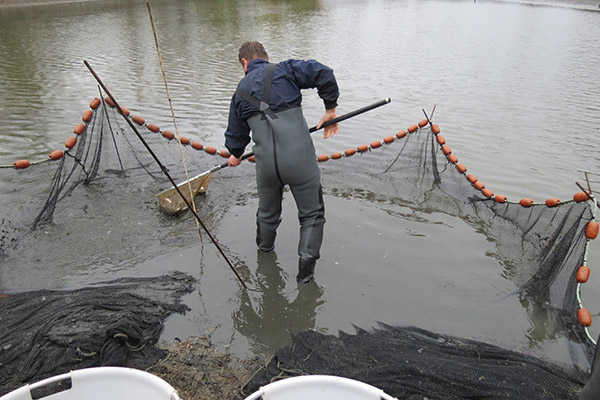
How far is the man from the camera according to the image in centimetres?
349

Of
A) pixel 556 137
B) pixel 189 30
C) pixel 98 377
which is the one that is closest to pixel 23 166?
pixel 98 377

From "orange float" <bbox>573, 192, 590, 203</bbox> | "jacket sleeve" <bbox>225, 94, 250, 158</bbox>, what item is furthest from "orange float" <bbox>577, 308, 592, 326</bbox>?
"jacket sleeve" <bbox>225, 94, 250, 158</bbox>

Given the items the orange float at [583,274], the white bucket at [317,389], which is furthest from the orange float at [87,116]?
the orange float at [583,274]

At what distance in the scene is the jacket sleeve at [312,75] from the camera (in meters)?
3.50

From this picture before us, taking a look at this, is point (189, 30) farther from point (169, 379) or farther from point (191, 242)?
point (169, 379)

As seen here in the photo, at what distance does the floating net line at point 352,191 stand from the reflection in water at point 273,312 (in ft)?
4.36

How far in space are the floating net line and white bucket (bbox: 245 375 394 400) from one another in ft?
6.98

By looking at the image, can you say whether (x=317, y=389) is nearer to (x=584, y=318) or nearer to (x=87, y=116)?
(x=584, y=318)

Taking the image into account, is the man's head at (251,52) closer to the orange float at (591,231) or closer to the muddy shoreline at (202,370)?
the muddy shoreline at (202,370)

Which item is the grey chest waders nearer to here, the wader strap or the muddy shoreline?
the wader strap

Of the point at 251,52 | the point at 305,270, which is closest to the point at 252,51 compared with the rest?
the point at 251,52

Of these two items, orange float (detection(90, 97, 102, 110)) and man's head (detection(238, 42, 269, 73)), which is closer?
man's head (detection(238, 42, 269, 73))

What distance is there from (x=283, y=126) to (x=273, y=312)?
1.56 m

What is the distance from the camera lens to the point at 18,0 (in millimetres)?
23953
